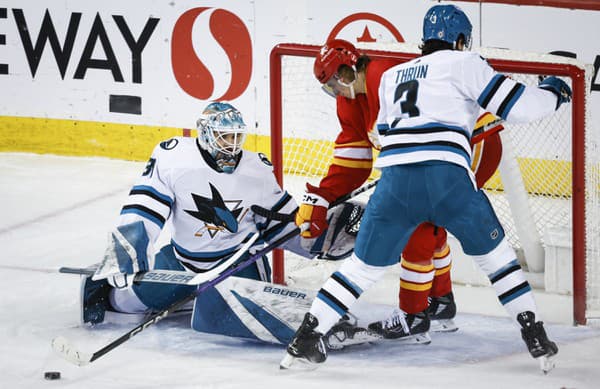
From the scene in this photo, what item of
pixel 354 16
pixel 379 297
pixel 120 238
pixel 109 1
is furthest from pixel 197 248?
pixel 109 1

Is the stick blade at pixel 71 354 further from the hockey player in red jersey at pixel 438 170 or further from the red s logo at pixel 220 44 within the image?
the red s logo at pixel 220 44

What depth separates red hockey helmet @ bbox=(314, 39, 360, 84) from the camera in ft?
12.8

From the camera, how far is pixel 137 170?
6.66m

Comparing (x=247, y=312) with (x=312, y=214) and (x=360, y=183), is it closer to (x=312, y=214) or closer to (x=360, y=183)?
(x=312, y=214)

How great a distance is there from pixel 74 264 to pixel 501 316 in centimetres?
177

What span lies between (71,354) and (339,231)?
107 centimetres

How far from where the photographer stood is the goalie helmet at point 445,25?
3.58 m

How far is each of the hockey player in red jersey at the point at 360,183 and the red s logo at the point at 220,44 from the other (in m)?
2.41

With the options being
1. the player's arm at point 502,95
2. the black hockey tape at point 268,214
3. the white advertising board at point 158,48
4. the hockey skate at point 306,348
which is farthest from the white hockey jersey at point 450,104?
the white advertising board at point 158,48

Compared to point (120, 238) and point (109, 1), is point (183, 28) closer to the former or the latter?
point (109, 1)

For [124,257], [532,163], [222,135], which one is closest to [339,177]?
[222,135]

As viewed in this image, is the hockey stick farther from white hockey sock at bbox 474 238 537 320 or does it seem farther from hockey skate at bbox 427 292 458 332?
white hockey sock at bbox 474 238 537 320

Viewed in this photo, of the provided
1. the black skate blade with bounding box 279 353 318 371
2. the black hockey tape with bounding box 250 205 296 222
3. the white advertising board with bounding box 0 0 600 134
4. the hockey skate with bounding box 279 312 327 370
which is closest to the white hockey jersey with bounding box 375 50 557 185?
the hockey skate with bounding box 279 312 327 370

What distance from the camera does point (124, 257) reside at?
13.0 ft
